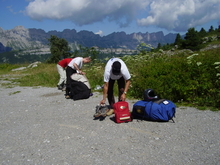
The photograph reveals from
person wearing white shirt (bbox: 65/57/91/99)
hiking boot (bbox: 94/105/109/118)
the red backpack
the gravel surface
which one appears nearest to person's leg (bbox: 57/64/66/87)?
person wearing white shirt (bbox: 65/57/91/99)

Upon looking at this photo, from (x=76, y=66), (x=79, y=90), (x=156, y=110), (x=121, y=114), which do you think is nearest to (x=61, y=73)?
(x=76, y=66)

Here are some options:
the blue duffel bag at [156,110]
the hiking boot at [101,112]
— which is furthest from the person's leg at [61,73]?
the blue duffel bag at [156,110]

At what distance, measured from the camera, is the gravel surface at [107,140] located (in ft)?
11.6

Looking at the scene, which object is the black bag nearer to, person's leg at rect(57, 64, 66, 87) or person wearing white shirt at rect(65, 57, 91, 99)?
person wearing white shirt at rect(65, 57, 91, 99)

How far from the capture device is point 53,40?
51938mm

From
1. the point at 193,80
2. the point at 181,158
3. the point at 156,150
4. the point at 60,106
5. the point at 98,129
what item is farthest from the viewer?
the point at 60,106

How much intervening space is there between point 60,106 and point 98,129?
299cm

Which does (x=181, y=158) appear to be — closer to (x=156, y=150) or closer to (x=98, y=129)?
(x=156, y=150)

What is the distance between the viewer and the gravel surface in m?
3.55

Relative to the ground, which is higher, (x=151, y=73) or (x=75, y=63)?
(x=75, y=63)

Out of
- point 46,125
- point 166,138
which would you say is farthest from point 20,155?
point 166,138

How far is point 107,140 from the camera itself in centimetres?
433

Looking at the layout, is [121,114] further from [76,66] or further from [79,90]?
[76,66]

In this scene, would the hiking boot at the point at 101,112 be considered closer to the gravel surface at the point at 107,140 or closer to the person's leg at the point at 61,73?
the gravel surface at the point at 107,140
